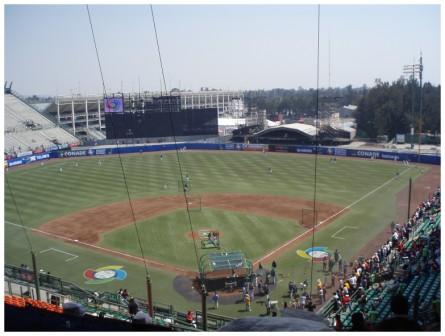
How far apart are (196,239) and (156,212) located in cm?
609

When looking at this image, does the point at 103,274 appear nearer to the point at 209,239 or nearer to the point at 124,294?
the point at 124,294

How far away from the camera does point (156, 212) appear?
28703mm

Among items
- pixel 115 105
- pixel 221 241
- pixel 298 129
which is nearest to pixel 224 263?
pixel 221 241

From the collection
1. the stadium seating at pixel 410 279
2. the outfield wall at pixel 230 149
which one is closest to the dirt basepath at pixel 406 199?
the stadium seating at pixel 410 279

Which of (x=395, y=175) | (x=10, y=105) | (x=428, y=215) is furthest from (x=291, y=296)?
(x=10, y=105)

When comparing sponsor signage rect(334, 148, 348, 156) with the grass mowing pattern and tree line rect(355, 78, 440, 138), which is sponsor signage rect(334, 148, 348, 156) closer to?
the grass mowing pattern

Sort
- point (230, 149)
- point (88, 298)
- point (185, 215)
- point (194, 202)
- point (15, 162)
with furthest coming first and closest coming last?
point (230, 149), point (15, 162), point (194, 202), point (185, 215), point (88, 298)

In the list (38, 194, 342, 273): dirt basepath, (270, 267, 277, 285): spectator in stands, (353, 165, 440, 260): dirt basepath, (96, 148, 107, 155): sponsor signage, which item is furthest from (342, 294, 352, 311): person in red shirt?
(96, 148, 107, 155): sponsor signage

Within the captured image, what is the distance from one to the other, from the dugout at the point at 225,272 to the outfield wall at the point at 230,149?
2960 cm

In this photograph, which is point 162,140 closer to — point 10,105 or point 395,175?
point 10,105

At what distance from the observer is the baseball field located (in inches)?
799

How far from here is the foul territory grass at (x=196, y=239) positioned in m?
21.5

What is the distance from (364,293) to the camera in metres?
15.3

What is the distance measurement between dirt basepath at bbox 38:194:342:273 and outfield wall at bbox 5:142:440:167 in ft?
55.8
